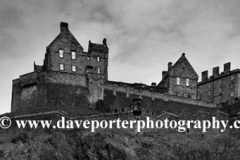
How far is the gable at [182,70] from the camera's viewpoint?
86188 millimetres

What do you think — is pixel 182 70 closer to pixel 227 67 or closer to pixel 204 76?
pixel 227 67

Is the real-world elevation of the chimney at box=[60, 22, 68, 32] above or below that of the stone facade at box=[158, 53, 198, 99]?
above

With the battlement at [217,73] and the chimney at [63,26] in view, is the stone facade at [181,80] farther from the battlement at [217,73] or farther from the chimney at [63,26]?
the chimney at [63,26]

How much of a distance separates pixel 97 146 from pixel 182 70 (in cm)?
3295

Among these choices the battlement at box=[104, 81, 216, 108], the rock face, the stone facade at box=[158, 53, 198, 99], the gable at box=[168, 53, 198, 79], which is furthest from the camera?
the gable at box=[168, 53, 198, 79]

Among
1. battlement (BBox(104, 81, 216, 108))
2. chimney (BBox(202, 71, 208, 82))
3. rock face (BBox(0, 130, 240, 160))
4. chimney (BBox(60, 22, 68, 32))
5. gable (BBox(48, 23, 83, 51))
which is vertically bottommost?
rock face (BBox(0, 130, 240, 160))

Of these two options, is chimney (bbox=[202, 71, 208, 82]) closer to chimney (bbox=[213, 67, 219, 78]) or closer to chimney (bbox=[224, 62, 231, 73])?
chimney (bbox=[213, 67, 219, 78])

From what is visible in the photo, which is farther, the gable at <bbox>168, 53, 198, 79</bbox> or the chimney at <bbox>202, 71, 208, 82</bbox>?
the chimney at <bbox>202, 71, 208, 82</bbox>

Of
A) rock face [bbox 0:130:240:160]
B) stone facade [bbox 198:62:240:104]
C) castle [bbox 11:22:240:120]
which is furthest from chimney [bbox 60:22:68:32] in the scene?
stone facade [bbox 198:62:240:104]

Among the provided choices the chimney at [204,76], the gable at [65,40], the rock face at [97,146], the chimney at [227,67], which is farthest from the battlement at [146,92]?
the chimney at [204,76]

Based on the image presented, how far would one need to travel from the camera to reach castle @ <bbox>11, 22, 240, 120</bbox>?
72750 mm

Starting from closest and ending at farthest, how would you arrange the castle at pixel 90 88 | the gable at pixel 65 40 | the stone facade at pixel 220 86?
1. the castle at pixel 90 88
2. the gable at pixel 65 40
3. the stone facade at pixel 220 86

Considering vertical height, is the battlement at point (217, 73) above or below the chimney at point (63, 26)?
below

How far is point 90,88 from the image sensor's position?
74.7m
